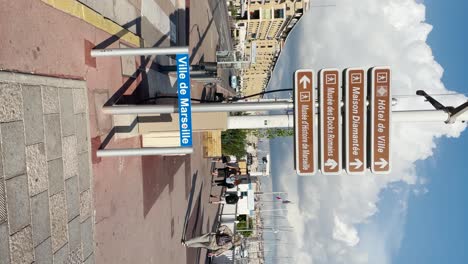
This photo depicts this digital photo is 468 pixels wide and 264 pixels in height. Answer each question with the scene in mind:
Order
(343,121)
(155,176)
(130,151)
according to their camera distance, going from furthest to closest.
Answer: (155,176)
(343,121)
(130,151)

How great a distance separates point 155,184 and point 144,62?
399 cm

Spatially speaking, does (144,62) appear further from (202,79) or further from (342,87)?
(342,87)

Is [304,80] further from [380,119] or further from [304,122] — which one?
[380,119]

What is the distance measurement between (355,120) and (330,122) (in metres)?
0.54

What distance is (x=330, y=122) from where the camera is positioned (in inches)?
321

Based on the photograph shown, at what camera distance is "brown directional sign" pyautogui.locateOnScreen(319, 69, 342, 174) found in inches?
309

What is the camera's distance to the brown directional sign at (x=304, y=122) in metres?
7.80

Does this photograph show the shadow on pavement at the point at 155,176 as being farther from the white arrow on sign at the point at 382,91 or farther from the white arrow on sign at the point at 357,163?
the white arrow on sign at the point at 382,91

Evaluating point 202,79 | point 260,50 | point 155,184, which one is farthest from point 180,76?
point 260,50

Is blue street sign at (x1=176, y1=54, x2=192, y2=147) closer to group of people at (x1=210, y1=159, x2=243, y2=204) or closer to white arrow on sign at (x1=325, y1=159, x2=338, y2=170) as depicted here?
white arrow on sign at (x1=325, y1=159, x2=338, y2=170)

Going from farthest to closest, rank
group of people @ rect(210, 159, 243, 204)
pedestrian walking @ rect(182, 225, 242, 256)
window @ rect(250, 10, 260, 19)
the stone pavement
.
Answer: window @ rect(250, 10, 260, 19)
group of people @ rect(210, 159, 243, 204)
pedestrian walking @ rect(182, 225, 242, 256)
the stone pavement

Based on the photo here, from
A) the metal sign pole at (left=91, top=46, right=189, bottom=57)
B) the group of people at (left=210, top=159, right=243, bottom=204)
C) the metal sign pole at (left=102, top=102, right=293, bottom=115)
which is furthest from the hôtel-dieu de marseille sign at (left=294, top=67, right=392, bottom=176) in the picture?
the group of people at (left=210, top=159, right=243, bottom=204)

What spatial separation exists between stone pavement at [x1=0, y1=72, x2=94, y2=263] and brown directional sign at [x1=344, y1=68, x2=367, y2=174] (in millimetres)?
5432

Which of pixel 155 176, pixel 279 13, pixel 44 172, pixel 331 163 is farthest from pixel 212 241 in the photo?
pixel 279 13
